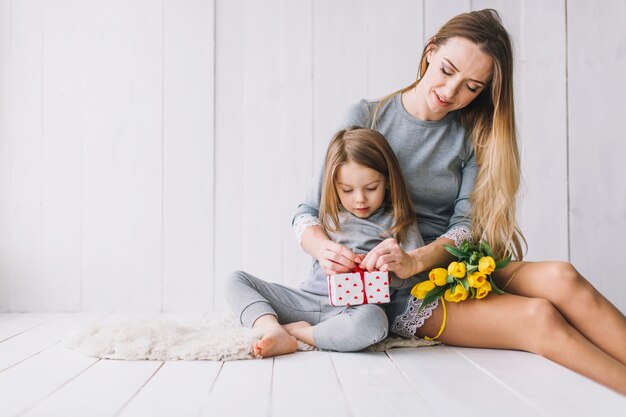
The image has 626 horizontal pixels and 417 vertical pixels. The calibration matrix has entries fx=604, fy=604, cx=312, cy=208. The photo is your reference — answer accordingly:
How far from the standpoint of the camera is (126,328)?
1.43 m

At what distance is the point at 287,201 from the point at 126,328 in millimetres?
810

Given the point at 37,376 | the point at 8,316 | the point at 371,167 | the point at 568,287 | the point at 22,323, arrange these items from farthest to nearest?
the point at 8,316 → the point at 22,323 → the point at 371,167 → the point at 568,287 → the point at 37,376

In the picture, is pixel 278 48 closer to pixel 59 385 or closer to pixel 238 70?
pixel 238 70

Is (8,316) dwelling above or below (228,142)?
below

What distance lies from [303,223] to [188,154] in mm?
707

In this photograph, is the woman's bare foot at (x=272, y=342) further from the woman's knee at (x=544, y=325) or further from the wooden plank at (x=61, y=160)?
the wooden plank at (x=61, y=160)

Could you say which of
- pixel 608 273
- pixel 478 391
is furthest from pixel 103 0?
pixel 608 273

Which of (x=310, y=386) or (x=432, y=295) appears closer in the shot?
(x=310, y=386)

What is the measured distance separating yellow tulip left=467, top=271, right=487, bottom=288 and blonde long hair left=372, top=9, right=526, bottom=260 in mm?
147

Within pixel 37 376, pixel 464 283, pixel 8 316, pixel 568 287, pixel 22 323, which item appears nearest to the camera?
pixel 37 376

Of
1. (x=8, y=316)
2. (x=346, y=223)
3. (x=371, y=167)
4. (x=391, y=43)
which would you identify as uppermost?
(x=391, y=43)

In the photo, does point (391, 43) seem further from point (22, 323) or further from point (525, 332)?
point (22, 323)

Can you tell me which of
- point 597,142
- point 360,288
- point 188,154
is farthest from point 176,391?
point 597,142

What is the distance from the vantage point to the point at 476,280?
4.45 feet
